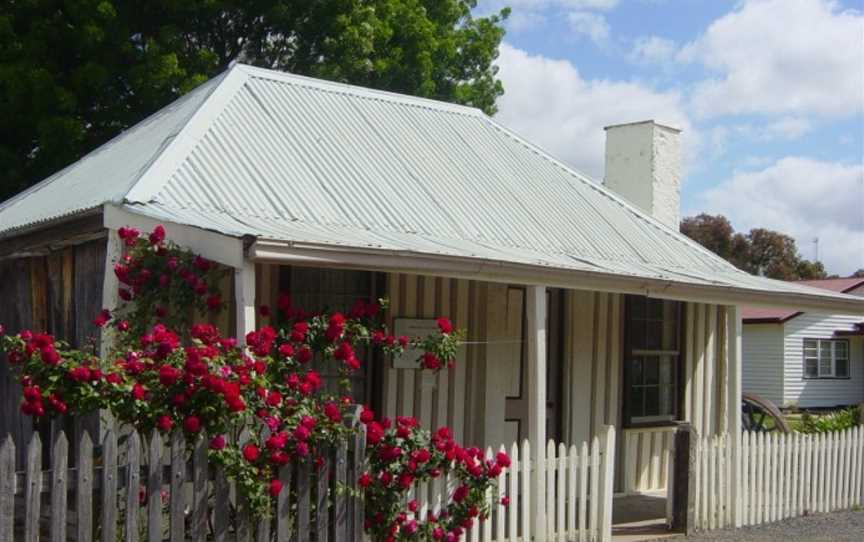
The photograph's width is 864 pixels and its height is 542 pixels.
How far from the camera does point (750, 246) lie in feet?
188

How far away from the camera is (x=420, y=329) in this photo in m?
10.1

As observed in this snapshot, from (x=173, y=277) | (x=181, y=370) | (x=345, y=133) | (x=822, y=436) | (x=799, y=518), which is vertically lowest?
(x=799, y=518)

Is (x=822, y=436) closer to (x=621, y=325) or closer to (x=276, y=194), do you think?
(x=621, y=325)

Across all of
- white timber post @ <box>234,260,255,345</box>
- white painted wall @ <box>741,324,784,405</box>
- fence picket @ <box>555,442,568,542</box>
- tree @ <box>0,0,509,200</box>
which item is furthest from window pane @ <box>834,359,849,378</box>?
white timber post @ <box>234,260,255,345</box>

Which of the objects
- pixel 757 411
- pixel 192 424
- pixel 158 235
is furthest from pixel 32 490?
pixel 757 411

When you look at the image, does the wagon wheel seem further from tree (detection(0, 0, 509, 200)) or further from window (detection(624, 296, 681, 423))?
tree (detection(0, 0, 509, 200))

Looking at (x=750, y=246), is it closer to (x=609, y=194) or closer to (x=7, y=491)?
(x=609, y=194)

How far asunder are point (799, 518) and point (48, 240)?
753 centimetres

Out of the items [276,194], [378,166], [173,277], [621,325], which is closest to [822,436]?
[621,325]

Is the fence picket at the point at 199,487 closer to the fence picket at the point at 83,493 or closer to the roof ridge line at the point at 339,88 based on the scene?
the fence picket at the point at 83,493

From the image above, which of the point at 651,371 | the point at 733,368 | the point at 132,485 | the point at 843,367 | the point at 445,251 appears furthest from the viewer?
the point at 843,367

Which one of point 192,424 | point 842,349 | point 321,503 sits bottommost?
point 321,503

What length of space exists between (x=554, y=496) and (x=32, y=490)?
4641 millimetres

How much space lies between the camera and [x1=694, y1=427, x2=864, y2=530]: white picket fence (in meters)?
10.3
